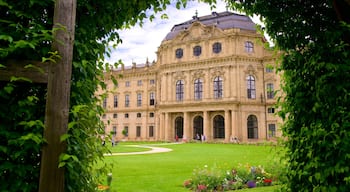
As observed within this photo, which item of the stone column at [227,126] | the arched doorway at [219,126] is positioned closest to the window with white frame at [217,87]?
the stone column at [227,126]

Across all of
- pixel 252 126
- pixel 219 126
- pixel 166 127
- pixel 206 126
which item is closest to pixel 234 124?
pixel 252 126

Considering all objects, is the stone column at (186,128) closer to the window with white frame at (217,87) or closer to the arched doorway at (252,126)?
the window with white frame at (217,87)

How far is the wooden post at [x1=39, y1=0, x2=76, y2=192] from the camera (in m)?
2.55

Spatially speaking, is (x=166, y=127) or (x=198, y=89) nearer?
(x=198, y=89)

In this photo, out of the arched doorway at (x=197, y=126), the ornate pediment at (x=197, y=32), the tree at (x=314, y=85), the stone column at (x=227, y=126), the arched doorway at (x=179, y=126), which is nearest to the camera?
the tree at (x=314, y=85)

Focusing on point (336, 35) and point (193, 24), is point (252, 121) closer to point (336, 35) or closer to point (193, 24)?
point (193, 24)

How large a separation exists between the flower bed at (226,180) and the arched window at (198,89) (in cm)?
3771

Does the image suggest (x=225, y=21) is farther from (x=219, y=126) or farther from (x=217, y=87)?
(x=219, y=126)

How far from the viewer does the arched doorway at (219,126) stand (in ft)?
153

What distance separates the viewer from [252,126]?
45312mm

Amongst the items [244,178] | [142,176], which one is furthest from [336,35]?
[142,176]

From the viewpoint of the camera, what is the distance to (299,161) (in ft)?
15.8

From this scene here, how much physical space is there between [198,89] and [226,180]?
128ft

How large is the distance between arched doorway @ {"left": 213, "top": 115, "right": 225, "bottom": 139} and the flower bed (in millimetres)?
36485
